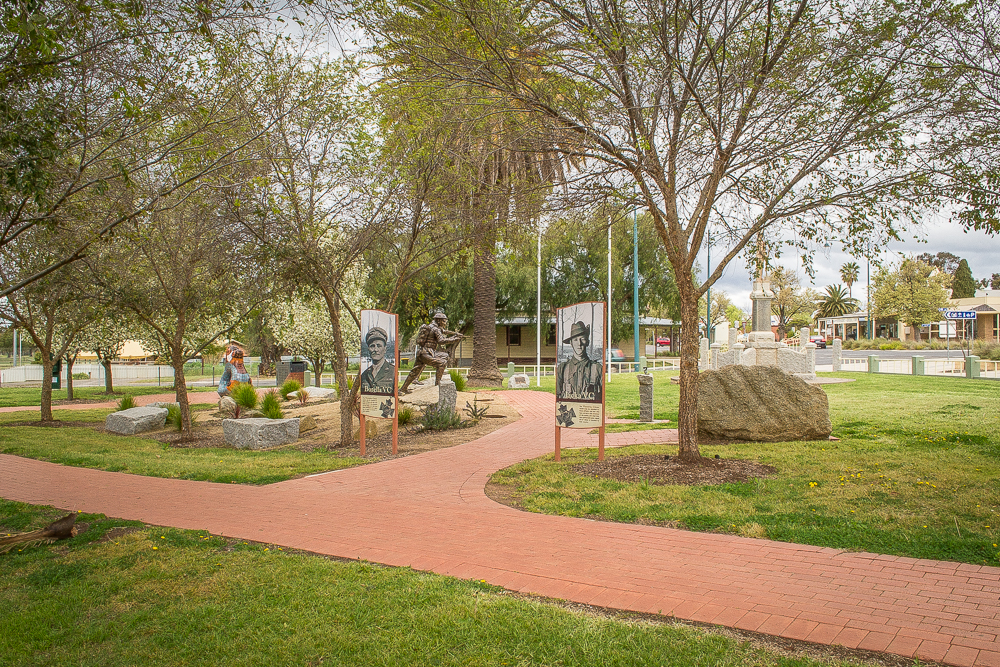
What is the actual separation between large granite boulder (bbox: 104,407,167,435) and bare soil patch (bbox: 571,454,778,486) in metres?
11.2

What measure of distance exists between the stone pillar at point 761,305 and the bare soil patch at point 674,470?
1861 centimetres

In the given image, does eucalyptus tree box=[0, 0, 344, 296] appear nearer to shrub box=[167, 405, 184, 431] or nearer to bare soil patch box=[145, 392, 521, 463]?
bare soil patch box=[145, 392, 521, 463]

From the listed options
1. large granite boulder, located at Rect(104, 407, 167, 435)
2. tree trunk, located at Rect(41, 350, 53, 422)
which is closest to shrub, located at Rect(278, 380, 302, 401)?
large granite boulder, located at Rect(104, 407, 167, 435)

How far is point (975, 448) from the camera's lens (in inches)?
370

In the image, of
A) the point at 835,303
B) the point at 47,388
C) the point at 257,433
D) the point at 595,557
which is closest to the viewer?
the point at 595,557

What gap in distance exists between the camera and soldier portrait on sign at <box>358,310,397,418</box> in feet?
35.4

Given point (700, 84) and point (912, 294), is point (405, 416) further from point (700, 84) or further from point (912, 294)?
point (912, 294)

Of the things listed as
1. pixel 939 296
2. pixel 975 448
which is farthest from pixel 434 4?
pixel 939 296

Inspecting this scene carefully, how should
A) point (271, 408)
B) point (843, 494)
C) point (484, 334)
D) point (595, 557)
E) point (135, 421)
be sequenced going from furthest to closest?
1. point (484, 334)
2. point (135, 421)
3. point (271, 408)
4. point (843, 494)
5. point (595, 557)

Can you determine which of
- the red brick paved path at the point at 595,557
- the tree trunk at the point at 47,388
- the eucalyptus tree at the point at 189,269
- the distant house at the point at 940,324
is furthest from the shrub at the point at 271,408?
the distant house at the point at 940,324

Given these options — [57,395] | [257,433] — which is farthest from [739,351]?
[57,395]

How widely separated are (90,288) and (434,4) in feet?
31.9

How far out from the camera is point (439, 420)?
13.2 meters

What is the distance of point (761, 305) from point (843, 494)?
20681 millimetres
